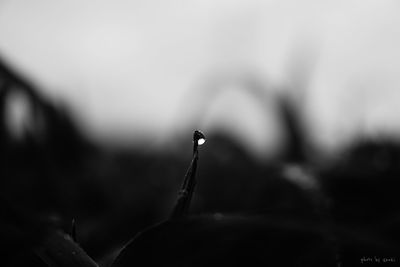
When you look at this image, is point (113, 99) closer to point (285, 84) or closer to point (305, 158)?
point (285, 84)

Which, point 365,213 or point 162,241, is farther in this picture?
point 365,213

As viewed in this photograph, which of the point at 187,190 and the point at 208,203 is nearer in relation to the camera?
the point at 187,190

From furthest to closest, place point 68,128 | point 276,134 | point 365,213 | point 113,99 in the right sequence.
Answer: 1. point 113,99
2. point 276,134
3. point 68,128
4. point 365,213

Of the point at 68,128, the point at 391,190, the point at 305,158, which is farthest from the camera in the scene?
the point at 305,158

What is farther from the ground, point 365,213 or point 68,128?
point 68,128

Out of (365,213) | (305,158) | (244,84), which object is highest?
(244,84)

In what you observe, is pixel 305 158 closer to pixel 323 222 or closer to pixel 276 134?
pixel 276 134

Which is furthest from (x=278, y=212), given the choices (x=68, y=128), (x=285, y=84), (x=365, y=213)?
(x=285, y=84)

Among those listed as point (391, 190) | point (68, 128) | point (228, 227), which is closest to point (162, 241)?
point (228, 227)

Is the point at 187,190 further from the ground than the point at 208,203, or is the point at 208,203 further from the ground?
the point at 208,203
